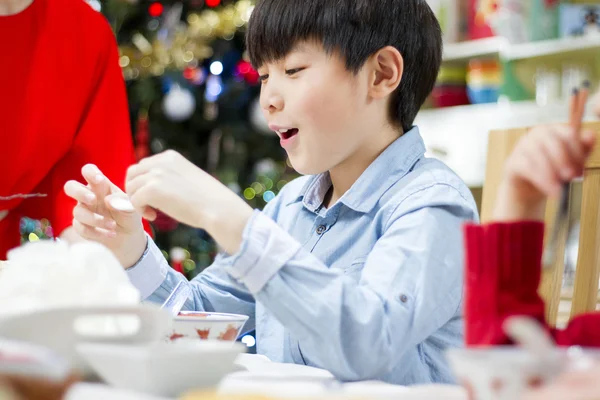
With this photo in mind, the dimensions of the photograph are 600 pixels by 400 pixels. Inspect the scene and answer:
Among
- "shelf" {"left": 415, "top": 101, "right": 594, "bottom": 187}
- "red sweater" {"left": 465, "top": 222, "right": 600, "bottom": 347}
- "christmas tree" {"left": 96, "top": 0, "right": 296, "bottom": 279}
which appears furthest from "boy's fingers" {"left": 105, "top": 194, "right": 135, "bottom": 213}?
"shelf" {"left": 415, "top": 101, "right": 594, "bottom": 187}

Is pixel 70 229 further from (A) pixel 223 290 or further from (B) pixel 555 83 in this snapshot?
(B) pixel 555 83

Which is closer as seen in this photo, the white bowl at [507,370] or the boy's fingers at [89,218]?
the white bowl at [507,370]

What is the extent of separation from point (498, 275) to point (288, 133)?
574mm

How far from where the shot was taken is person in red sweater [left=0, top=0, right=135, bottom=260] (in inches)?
65.3

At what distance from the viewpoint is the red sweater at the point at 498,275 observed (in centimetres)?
67

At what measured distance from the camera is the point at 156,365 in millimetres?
594

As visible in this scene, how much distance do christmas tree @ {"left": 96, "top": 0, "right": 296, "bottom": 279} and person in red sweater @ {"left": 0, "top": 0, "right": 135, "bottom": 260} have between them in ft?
4.42

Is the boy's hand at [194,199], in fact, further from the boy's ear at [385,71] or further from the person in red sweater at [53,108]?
the person in red sweater at [53,108]

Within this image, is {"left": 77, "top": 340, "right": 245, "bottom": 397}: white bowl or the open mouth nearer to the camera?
{"left": 77, "top": 340, "right": 245, "bottom": 397}: white bowl

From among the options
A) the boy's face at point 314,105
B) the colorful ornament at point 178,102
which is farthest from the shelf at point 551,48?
the boy's face at point 314,105

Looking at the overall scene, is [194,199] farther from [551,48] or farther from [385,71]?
[551,48]

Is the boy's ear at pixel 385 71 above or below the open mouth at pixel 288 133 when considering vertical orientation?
above

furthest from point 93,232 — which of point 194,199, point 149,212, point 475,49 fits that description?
point 475,49

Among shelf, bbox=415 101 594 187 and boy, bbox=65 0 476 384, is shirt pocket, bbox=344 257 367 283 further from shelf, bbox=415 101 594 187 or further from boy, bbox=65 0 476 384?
shelf, bbox=415 101 594 187
